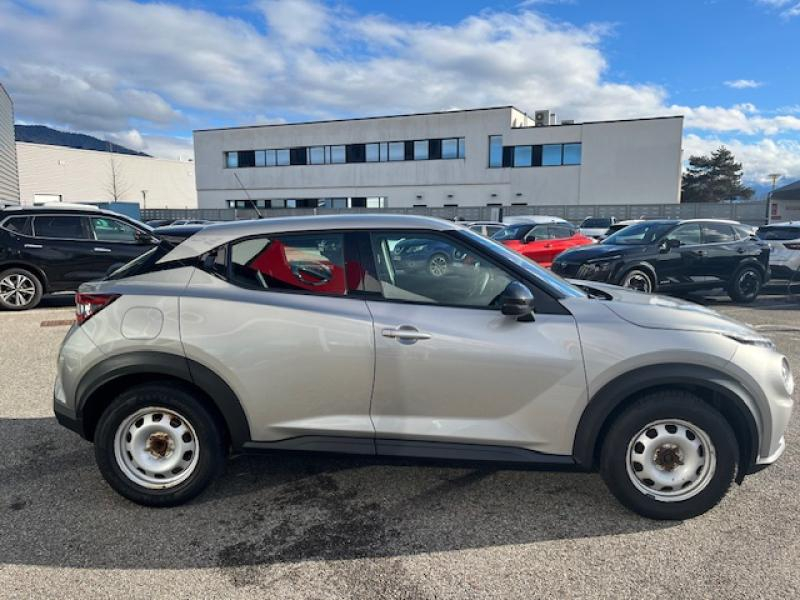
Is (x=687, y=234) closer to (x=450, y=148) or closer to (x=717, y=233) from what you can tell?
(x=717, y=233)

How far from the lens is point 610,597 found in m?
2.52

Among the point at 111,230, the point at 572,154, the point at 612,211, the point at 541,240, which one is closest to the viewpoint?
the point at 111,230

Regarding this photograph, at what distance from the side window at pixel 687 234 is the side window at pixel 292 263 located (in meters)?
9.15

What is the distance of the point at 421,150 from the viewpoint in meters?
41.6

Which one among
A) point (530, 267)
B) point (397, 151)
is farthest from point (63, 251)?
point (397, 151)

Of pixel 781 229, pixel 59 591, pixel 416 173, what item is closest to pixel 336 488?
pixel 59 591

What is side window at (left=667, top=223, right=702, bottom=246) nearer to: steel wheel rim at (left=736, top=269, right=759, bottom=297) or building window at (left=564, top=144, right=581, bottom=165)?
steel wheel rim at (left=736, top=269, right=759, bottom=297)

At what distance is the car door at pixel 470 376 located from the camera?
9.76ft

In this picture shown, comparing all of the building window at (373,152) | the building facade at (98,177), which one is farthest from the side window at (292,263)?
the building facade at (98,177)

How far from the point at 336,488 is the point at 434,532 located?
0.77 m

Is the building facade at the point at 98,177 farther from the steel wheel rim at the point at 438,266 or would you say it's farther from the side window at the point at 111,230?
the steel wheel rim at the point at 438,266

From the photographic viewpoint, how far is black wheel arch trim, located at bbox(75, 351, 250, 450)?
3117mm

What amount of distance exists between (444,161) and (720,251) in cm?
3153

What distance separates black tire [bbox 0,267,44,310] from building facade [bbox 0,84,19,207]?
2476 centimetres
